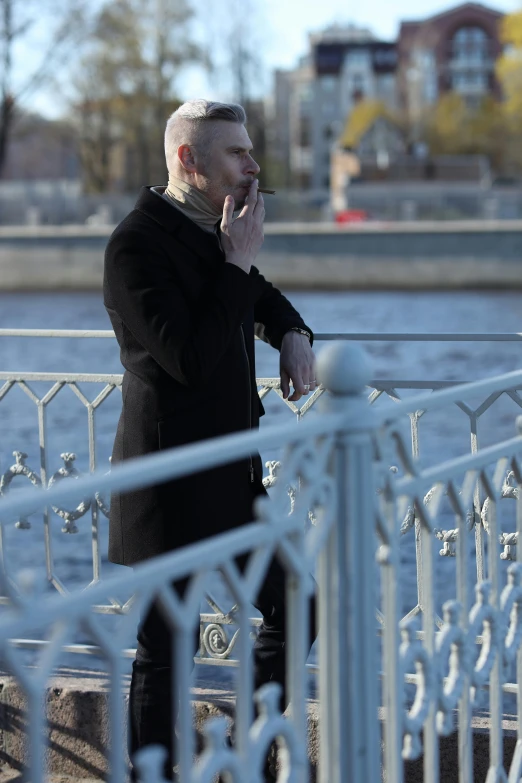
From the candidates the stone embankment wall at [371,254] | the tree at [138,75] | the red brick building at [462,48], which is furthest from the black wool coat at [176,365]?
the red brick building at [462,48]

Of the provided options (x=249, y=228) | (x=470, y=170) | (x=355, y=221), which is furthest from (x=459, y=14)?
(x=249, y=228)

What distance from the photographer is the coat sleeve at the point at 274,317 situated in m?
2.79

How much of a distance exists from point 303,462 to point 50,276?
3499 cm

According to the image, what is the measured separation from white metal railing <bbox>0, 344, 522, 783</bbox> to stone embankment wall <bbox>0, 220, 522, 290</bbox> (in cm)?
3167

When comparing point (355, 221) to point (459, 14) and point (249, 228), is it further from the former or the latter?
point (459, 14)

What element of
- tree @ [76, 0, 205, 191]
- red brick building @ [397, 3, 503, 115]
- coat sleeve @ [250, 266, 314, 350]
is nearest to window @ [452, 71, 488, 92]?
red brick building @ [397, 3, 503, 115]

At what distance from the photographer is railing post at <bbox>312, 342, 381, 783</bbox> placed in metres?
1.70

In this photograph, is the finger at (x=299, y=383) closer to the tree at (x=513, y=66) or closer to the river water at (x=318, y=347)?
the river water at (x=318, y=347)

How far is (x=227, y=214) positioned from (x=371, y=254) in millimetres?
31865

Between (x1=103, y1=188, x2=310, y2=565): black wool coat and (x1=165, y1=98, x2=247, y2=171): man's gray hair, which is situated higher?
(x1=165, y1=98, x2=247, y2=171): man's gray hair

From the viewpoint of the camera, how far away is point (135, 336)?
92.5 inches

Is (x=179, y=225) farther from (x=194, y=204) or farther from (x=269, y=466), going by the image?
(x=269, y=466)

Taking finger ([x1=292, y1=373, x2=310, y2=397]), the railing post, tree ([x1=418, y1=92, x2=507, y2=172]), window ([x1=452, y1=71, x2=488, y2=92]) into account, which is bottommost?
the railing post

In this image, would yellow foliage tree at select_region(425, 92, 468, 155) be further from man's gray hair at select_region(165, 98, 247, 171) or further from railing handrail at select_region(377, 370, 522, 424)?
railing handrail at select_region(377, 370, 522, 424)
